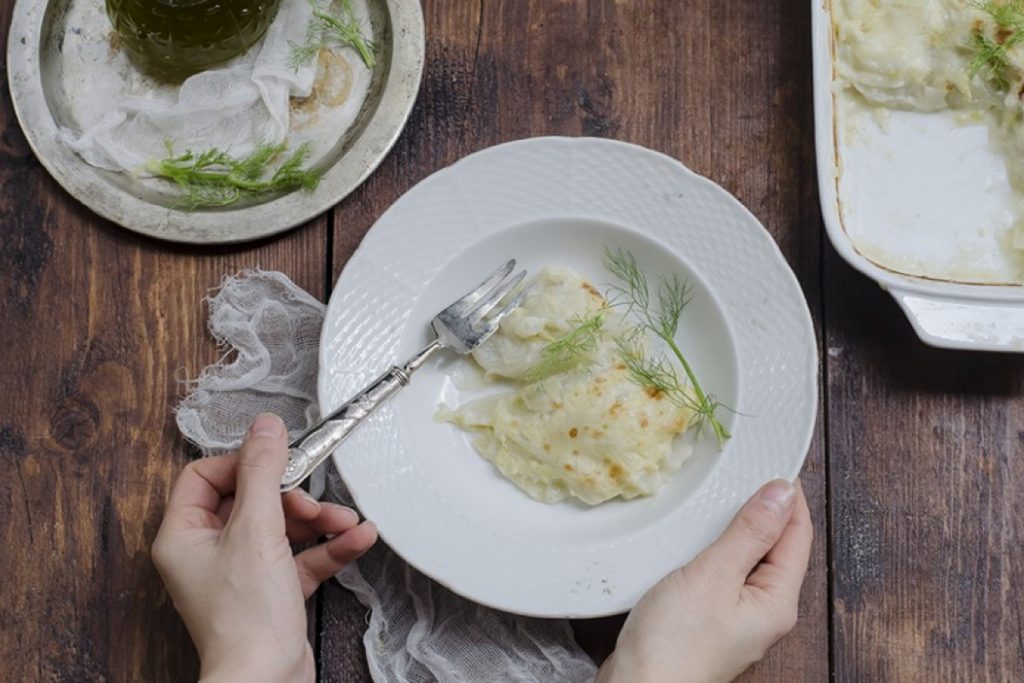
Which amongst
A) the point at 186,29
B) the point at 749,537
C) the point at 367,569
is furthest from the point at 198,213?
the point at 749,537

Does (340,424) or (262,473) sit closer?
(262,473)

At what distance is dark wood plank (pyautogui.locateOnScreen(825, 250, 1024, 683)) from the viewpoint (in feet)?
5.26

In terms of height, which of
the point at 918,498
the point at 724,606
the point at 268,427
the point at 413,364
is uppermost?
the point at 268,427

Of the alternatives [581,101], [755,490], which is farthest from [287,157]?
[755,490]

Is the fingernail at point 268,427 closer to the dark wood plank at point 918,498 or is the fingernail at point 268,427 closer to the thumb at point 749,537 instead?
the thumb at point 749,537

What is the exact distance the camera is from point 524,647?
1.56 meters

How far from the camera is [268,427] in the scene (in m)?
1.37

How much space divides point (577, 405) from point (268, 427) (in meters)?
0.40

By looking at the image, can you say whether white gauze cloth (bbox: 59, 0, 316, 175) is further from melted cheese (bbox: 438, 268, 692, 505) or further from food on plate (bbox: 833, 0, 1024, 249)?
food on plate (bbox: 833, 0, 1024, 249)

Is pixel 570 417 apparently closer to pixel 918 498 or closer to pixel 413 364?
pixel 413 364

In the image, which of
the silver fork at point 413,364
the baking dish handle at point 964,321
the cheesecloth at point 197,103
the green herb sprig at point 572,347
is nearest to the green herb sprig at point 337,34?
the cheesecloth at point 197,103

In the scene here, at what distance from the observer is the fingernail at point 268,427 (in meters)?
1.36

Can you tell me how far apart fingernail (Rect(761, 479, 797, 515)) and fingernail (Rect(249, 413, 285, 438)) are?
22.8 inches

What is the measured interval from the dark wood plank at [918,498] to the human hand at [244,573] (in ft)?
2.45
